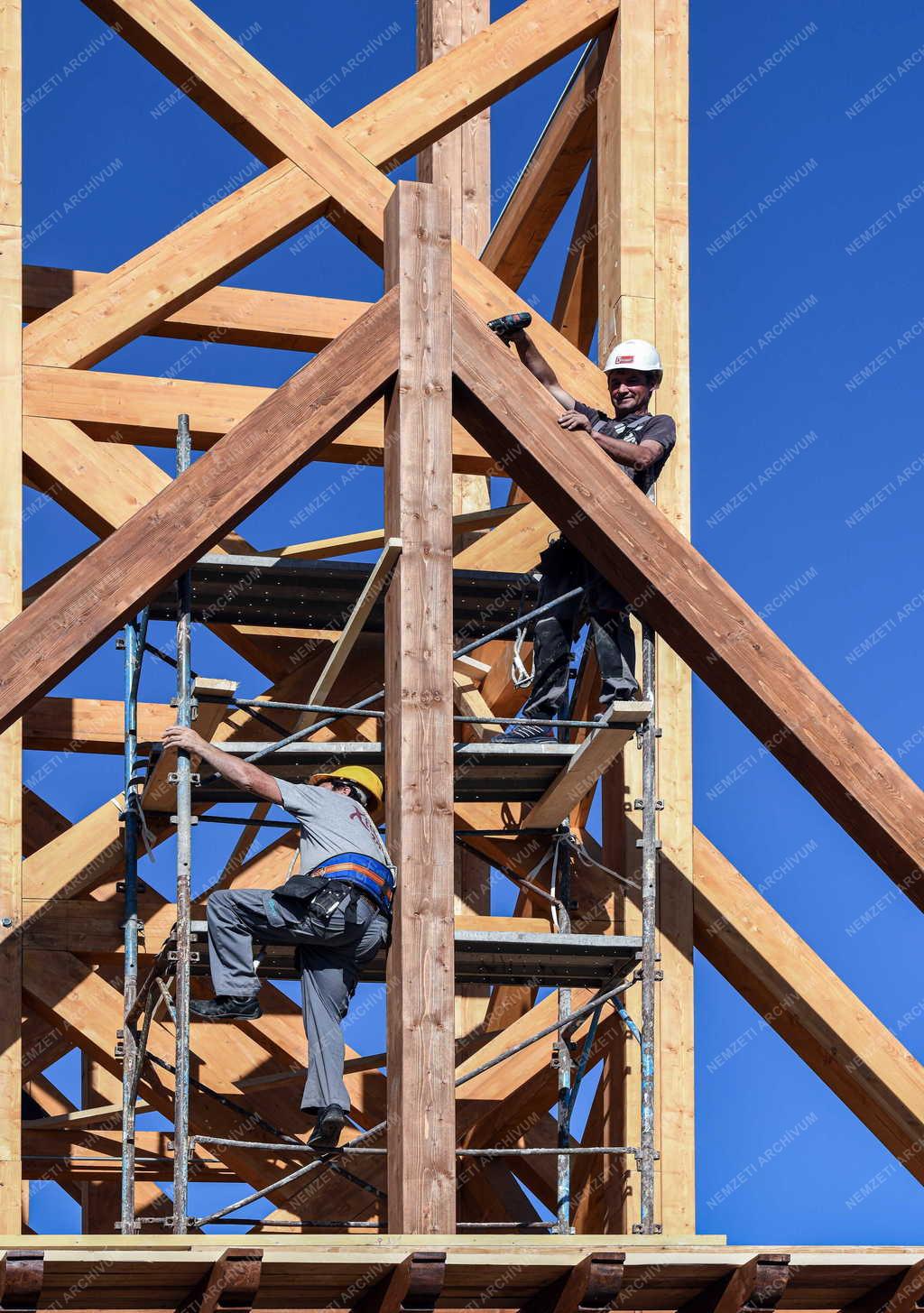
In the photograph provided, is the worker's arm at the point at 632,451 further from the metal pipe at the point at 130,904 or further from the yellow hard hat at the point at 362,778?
the metal pipe at the point at 130,904

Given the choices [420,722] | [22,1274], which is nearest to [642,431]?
[420,722]

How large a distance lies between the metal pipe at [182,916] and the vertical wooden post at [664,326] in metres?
1.81

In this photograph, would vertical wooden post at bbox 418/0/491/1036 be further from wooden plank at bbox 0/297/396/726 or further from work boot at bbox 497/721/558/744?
wooden plank at bbox 0/297/396/726

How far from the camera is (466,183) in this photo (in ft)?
46.0

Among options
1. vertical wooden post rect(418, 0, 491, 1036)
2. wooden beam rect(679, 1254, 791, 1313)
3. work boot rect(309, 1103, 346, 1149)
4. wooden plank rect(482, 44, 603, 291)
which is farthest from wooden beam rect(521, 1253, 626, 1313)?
vertical wooden post rect(418, 0, 491, 1036)

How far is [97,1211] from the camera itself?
1503 centimetres

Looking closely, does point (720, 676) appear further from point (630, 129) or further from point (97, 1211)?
point (97, 1211)

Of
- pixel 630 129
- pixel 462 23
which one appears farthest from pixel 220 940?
pixel 462 23

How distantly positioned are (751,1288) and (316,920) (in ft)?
7.05

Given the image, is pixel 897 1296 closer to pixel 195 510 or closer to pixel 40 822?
pixel 195 510

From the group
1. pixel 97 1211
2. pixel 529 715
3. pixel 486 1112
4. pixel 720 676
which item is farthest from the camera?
pixel 97 1211

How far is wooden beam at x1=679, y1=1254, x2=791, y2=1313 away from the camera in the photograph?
6680 millimetres

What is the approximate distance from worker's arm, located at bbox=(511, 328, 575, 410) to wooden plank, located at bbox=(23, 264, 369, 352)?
1733mm

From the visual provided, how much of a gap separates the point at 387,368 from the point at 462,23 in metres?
5.97
